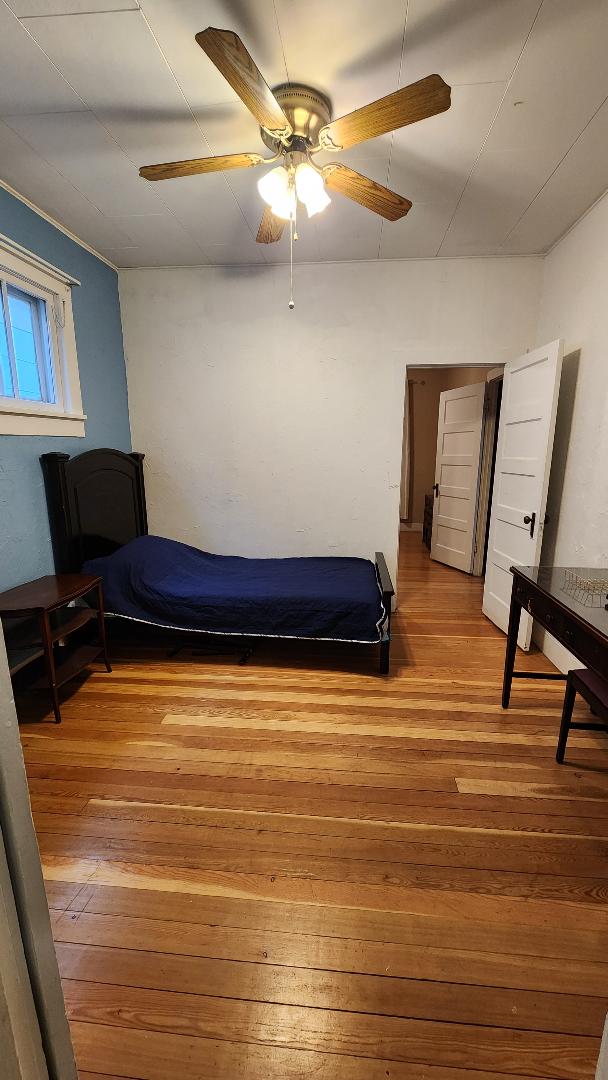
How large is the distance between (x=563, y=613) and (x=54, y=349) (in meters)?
3.35

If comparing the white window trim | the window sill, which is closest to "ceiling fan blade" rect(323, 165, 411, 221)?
the white window trim

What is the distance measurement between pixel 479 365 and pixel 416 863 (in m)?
3.33

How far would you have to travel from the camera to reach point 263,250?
10.1ft

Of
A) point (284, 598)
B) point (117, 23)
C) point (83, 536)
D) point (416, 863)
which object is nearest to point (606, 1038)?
point (416, 863)

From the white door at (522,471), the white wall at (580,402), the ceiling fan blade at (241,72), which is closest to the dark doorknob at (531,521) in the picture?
the white door at (522,471)

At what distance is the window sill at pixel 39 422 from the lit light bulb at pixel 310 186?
1.88m

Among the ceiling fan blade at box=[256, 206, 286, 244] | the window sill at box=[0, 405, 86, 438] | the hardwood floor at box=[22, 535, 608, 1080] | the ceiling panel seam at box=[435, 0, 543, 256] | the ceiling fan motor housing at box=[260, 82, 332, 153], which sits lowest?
the hardwood floor at box=[22, 535, 608, 1080]

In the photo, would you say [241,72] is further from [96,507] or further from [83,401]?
[96,507]

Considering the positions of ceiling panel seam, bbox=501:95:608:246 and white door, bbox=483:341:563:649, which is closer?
ceiling panel seam, bbox=501:95:608:246

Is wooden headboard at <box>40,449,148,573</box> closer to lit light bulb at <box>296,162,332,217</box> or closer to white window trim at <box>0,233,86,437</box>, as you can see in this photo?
white window trim at <box>0,233,86,437</box>

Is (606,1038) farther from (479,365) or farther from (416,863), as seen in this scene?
(479,365)

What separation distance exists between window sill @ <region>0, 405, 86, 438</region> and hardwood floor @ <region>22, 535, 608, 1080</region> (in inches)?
63.2

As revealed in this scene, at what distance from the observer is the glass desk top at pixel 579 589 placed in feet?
5.08

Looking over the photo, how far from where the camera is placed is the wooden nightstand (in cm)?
209
